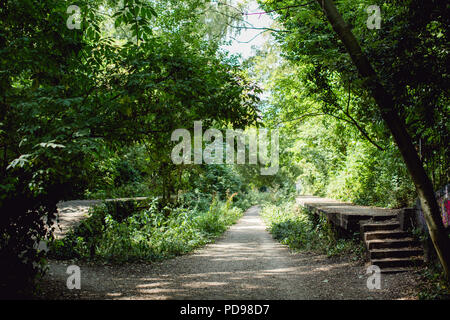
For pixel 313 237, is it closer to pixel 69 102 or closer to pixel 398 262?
pixel 398 262

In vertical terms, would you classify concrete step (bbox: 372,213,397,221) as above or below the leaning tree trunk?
below

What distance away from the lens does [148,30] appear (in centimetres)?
447

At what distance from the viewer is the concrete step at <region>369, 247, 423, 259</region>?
646 cm

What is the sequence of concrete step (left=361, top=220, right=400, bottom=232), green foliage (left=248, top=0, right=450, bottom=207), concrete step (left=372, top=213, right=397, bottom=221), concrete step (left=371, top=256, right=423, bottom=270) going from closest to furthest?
green foliage (left=248, top=0, right=450, bottom=207)
concrete step (left=371, top=256, right=423, bottom=270)
concrete step (left=361, top=220, right=400, bottom=232)
concrete step (left=372, top=213, right=397, bottom=221)

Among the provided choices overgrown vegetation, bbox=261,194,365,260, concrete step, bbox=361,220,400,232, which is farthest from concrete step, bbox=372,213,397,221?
overgrown vegetation, bbox=261,194,365,260

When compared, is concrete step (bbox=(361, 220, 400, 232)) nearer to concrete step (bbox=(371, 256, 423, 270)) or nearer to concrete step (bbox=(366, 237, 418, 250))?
concrete step (bbox=(366, 237, 418, 250))

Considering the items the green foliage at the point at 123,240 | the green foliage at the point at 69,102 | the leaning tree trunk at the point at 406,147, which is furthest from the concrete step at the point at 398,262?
the green foliage at the point at 123,240

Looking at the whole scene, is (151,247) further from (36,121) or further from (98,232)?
(36,121)

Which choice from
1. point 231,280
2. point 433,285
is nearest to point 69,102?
point 231,280

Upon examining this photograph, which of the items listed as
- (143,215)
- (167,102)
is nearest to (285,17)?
(167,102)

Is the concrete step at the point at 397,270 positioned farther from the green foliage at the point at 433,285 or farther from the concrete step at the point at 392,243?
the concrete step at the point at 392,243

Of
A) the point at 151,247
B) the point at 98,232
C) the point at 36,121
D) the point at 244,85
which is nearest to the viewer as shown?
the point at 36,121

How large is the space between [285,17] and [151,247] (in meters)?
8.78

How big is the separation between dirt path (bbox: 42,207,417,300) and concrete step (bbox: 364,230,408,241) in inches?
27.9
